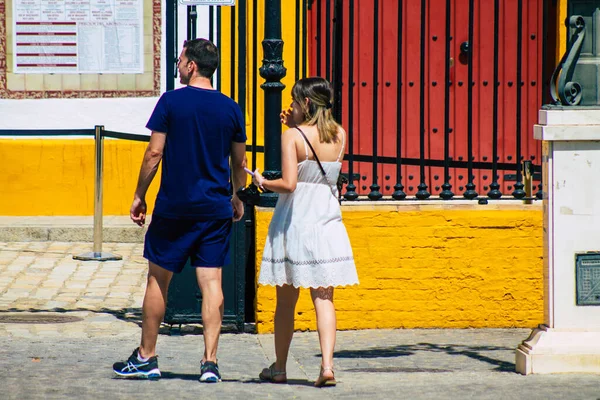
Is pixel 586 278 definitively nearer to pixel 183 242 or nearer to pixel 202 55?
pixel 183 242

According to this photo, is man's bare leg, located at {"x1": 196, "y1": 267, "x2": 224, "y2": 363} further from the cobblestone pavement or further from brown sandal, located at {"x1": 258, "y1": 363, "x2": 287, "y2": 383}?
brown sandal, located at {"x1": 258, "y1": 363, "x2": 287, "y2": 383}

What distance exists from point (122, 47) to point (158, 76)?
0.47m

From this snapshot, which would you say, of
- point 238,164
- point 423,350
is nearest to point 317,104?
point 238,164

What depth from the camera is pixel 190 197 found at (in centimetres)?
694

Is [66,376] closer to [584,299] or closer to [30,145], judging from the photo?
[584,299]

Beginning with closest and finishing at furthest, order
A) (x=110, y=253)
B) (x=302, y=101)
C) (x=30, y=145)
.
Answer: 1. (x=302, y=101)
2. (x=110, y=253)
3. (x=30, y=145)

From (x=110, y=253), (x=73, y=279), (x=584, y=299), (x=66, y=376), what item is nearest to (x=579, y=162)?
(x=584, y=299)

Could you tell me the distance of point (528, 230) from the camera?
345 inches

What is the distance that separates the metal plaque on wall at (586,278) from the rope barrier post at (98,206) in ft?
19.0

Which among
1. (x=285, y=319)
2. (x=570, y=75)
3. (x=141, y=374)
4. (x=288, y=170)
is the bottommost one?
(x=141, y=374)

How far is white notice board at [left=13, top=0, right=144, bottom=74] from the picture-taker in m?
13.3

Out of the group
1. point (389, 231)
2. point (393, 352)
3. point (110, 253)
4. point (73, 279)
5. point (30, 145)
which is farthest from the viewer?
point (30, 145)

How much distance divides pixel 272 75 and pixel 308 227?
6.36 ft

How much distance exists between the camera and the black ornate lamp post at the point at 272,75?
8641mm
